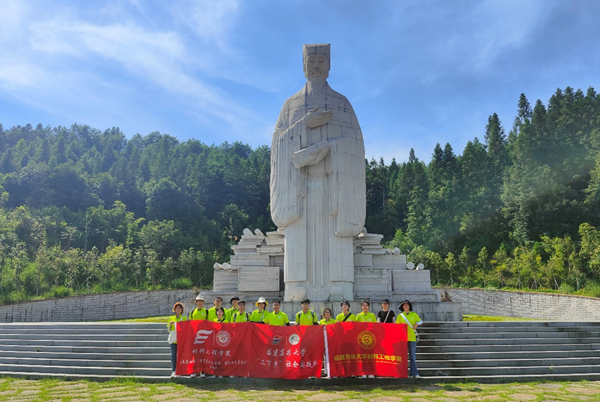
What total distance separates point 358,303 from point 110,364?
643 cm

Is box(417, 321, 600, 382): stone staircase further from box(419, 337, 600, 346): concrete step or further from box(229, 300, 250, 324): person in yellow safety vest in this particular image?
box(229, 300, 250, 324): person in yellow safety vest

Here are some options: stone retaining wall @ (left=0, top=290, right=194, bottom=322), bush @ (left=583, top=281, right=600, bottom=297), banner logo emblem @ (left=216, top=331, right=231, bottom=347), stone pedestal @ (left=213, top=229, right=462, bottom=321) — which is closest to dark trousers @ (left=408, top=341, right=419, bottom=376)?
banner logo emblem @ (left=216, top=331, right=231, bottom=347)

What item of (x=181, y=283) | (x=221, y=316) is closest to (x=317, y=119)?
(x=221, y=316)

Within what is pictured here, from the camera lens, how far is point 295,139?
1431 centimetres

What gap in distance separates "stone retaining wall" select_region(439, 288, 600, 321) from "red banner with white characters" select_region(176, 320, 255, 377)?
518 inches

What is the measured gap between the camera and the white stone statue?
547 inches

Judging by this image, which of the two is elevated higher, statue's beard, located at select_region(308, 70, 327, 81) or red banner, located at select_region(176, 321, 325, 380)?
statue's beard, located at select_region(308, 70, 327, 81)

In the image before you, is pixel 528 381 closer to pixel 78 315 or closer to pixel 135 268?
pixel 78 315

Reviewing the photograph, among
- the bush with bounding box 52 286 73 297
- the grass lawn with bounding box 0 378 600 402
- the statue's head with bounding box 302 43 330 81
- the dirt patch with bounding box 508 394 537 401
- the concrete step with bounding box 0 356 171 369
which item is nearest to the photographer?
the dirt patch with bounding box 508 394 537 401

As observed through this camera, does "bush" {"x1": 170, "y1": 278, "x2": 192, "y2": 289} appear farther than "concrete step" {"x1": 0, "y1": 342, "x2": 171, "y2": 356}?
Yes

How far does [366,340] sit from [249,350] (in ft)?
6.74

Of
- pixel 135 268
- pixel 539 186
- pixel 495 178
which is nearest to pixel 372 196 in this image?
pixel 495 178

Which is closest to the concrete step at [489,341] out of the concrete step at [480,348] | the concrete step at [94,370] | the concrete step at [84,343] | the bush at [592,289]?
the concrete step at [480,348]

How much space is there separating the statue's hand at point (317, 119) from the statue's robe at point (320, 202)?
0.15 meters
